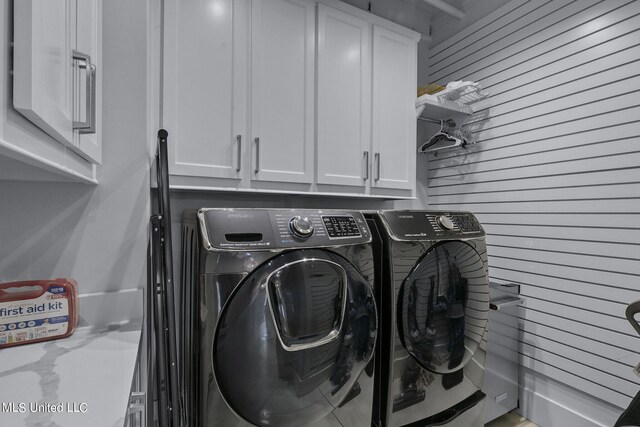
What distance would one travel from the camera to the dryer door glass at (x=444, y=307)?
58.2 inches

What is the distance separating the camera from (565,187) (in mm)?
2016

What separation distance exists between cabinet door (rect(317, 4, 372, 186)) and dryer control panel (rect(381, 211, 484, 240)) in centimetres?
60

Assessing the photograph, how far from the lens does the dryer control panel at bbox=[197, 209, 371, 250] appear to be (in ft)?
3.65

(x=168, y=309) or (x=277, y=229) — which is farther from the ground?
(x=277, y=229)

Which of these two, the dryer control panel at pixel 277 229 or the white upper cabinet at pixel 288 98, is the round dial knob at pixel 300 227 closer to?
the dryer control panel at pixel 277 229

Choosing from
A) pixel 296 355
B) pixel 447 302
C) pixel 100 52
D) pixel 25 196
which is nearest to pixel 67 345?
pixel 25 196

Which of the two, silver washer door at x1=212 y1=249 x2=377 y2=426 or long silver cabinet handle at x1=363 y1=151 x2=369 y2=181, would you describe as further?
long silver cabinet handle at x1=363 y1=151 x2=369 y2=181

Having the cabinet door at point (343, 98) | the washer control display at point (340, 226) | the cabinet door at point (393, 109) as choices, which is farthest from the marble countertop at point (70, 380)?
the cabinet door at point (393, 109)

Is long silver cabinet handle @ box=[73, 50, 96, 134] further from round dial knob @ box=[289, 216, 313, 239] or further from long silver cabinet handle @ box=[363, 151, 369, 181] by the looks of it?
long silver cabinet handle @ box=[363, 151, 369, 181]

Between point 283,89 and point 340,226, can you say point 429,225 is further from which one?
point 283,89

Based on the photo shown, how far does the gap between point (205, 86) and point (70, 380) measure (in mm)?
1373

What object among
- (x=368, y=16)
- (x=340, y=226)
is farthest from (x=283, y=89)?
(x=340, y=226)

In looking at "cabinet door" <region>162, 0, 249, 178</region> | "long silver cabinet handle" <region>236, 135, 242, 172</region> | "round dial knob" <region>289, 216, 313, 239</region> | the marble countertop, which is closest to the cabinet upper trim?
"cabinet door" <region>162, 0, 249, 178</region>

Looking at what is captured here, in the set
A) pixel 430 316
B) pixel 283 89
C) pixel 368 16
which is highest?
pixel 368 16
